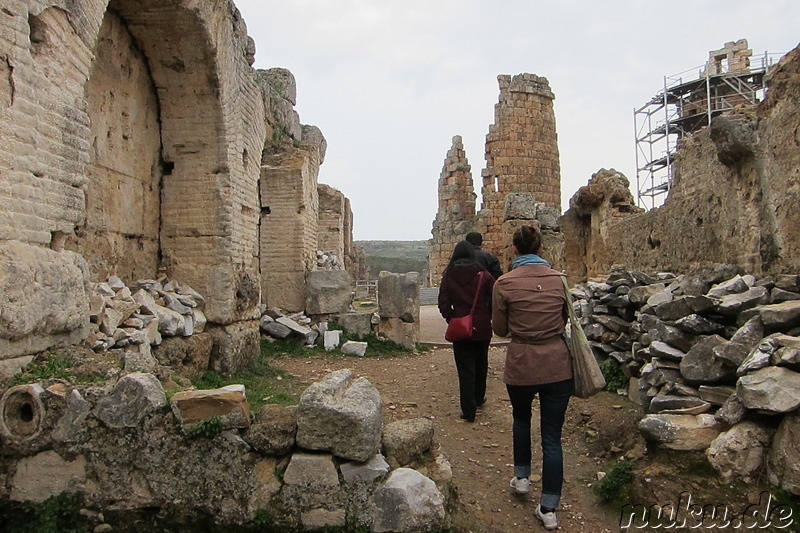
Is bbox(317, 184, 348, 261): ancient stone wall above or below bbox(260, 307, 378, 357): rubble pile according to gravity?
above

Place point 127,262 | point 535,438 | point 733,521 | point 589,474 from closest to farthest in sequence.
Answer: point 733,521, point 589,474, point 535,438, point 127,262

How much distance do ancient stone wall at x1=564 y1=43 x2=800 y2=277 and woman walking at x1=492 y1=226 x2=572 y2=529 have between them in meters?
1.85

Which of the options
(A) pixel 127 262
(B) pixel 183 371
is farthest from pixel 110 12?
(B) pixel 183 371

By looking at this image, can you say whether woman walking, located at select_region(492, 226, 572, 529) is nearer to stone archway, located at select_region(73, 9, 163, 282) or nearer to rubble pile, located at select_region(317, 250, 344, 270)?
stone archway, located at select_region(73, 9, 163, 282)

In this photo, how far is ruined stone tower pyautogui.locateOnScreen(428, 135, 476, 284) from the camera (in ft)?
65.4

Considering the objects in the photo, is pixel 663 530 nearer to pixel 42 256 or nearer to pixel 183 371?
pixel 42 256

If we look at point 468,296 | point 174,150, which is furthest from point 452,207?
point 468,296

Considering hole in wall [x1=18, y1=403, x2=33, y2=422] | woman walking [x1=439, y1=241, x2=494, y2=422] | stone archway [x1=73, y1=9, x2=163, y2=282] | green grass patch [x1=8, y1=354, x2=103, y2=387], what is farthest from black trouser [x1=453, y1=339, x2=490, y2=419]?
stone archway [x1=73, y1=9, x2=163, y2=282]

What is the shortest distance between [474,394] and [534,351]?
2227 mm

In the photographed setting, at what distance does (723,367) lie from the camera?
3744 mm

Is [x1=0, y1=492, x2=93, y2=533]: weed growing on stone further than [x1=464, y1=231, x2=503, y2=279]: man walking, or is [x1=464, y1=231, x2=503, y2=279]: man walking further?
[x1=464, y1=231, x2=503, y2=279]: man walking

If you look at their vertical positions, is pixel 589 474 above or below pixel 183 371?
below

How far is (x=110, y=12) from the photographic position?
18.8 feet

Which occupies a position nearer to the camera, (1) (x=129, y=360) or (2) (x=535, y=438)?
(1) (x=129, y=360)
